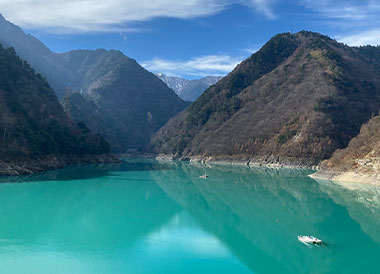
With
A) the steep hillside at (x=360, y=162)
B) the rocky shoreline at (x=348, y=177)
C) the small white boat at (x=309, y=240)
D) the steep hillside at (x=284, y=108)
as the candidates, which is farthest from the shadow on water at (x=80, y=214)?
the steep hillside at (x=284, y=108)

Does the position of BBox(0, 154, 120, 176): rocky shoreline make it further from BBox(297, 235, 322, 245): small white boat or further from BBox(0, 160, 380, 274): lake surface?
BBox(297, 235, 322, 245): small white boat

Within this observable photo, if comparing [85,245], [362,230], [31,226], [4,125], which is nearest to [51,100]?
[4,125]

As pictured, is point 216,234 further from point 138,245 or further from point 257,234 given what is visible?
point 138,245

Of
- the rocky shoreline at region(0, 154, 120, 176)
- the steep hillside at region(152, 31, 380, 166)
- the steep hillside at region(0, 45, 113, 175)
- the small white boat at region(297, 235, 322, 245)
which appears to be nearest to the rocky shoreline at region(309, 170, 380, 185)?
the steep hillside at region(152, 31, 380, 166)

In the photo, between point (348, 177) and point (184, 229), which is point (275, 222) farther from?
point (348, 177)

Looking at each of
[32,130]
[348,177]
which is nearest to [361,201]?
[348,177]

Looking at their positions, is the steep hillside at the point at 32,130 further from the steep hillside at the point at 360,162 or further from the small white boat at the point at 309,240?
the steep hillside at the point at 360,162
